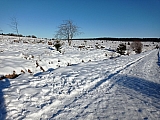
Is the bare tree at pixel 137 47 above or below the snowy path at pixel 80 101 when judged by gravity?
above

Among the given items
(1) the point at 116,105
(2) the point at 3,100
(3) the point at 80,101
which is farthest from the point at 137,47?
(2) the point at 3,100

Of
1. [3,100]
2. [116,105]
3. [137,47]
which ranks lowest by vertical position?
[116,105]

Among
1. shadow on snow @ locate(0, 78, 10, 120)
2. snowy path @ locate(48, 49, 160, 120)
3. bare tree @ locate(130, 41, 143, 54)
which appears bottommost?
snowy path @ locate(48, 49, 160, 120)

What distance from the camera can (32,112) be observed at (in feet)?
9.33

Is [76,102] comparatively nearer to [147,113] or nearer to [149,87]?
[147,113]

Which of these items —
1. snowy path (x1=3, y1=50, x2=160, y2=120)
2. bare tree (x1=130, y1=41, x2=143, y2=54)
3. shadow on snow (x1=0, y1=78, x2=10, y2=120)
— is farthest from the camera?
bare tree (x1=130, y1=41, x2=143, y2=54)

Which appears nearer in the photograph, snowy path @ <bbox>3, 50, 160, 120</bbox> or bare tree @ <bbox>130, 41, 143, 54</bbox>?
snowy path @ <bbox>3, 50, 160, 120</bbox>

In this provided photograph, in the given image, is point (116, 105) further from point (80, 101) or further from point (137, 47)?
point (137, 47)

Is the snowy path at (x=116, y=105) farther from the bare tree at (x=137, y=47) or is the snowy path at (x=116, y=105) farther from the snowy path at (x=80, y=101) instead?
the bare tree at (x=137, y=47)

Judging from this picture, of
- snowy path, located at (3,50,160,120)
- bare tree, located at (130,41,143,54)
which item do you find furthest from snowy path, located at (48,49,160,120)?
bare tree, located at (130,41,143,54)

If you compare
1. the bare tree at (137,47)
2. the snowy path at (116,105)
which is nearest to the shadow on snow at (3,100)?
the snowy path at (116,105)

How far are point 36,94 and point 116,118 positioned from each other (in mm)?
2521

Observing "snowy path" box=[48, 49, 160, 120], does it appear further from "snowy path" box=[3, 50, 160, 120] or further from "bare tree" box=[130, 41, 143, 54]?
"bare tree" box=[130, 41, 143, 54]

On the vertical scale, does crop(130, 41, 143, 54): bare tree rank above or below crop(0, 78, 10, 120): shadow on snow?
above
